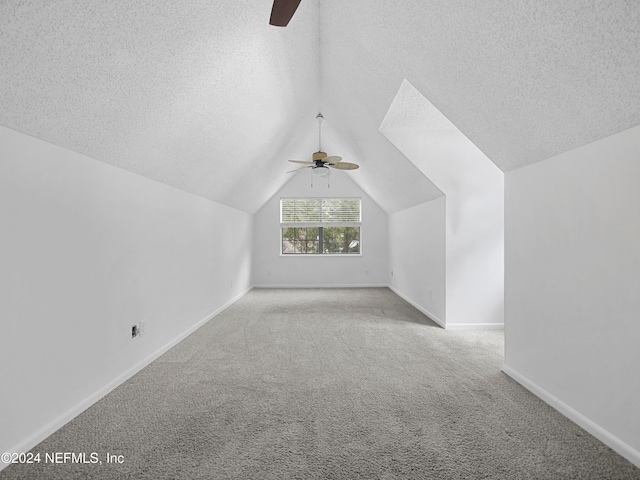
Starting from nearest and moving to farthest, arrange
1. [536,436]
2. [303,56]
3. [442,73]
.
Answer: [536,436] → [442,73] → [303,56]

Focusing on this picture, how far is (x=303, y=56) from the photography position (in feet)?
10.8

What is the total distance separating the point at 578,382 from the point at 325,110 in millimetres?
3969

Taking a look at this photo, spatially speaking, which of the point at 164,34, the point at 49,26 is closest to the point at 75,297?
the point at 49,26

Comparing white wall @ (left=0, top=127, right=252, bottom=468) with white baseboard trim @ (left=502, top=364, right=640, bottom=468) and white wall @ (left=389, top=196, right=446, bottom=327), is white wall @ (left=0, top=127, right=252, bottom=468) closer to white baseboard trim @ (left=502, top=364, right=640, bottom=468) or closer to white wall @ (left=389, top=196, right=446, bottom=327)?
white baseboard trim @ (left=502, top=364, right=640, bottom=468)

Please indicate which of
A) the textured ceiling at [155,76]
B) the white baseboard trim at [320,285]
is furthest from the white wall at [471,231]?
the white baseboard trim at [320,285]

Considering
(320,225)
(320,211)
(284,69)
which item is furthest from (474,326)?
(320,211)

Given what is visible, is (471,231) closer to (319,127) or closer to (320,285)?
(319,127)

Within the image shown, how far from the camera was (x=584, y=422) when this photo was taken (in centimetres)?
196

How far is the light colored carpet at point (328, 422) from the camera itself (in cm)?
165

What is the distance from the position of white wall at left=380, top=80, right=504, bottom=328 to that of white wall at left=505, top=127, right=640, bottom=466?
5.01 feet

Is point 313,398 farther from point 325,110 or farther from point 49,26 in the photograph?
point 325,110

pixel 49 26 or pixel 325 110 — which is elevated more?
pixel 325 110

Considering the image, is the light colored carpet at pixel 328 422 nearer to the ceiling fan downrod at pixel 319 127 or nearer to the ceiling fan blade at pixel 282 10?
the ceiling fan blade at pixel 282 10

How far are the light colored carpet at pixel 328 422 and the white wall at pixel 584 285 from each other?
19cm
